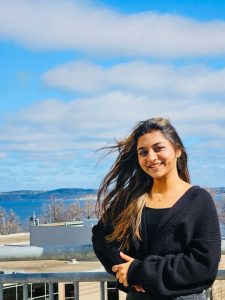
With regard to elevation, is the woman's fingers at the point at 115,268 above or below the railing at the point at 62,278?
above

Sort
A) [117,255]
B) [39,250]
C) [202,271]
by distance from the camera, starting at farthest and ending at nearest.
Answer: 1. [39,250]
2. [117,255]
3. [202,271]

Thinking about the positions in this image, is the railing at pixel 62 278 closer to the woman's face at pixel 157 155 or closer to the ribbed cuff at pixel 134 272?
the ribbed cuff at pixel 134 272

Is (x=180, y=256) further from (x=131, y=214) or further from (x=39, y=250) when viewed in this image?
(x=39, y=250)

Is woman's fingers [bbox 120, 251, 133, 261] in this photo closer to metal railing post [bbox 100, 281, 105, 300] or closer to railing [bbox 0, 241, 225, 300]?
railing [bbox 0, 241, 225, 300]

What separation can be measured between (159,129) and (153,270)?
811 millimetres

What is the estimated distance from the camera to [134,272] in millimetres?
3631

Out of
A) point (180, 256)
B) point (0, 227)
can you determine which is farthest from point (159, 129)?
point (0, 227)

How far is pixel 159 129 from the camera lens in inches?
149

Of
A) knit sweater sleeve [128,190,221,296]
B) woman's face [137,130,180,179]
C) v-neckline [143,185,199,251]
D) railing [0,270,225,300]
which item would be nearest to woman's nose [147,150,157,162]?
woman's face [137,130,180,179]

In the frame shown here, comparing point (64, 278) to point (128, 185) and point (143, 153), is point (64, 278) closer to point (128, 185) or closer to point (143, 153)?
point (128, 185)

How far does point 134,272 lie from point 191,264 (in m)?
0.33

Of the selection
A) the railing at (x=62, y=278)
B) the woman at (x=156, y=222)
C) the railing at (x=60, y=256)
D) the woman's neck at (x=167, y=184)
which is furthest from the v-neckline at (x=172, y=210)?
the railing at (x=62, y=278)

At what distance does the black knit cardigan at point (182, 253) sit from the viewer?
3.52 metres

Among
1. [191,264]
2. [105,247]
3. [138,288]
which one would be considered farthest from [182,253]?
[105,247]
